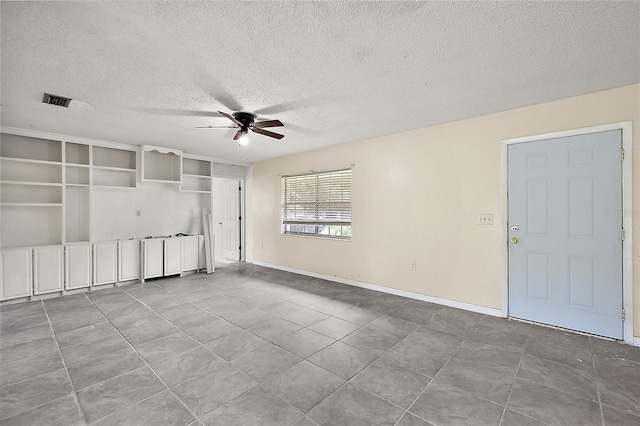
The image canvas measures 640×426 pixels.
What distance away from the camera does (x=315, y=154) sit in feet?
18.0

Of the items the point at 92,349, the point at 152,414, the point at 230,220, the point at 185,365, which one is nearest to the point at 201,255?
the point at 230,220

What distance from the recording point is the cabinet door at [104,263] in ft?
15.2

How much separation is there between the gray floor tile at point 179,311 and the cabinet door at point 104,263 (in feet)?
6.01

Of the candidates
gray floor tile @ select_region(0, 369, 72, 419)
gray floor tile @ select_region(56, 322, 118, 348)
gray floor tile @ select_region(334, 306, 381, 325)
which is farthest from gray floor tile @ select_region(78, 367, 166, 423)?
gray floor tile @ select_region(334, 306, 381, 325)

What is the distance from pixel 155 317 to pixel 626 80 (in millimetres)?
5644

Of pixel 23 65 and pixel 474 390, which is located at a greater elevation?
pixel 23 65

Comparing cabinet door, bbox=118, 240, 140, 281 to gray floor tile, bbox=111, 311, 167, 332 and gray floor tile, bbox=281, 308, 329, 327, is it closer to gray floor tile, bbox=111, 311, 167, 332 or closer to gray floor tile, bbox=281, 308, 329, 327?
gray floor tile, bbox=111, 311, 167, 332

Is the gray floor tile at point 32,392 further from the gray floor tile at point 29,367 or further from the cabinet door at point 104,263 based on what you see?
the cabinet door at point 104,263

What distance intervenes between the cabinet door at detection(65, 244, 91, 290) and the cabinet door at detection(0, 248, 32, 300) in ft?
1.38

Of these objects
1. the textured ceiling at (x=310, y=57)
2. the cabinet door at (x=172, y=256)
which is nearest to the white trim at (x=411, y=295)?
the cabinet door at (x=172, y=256)

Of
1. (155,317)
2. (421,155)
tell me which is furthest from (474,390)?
(155,317)

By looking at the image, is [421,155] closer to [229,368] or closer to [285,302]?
[285,302]

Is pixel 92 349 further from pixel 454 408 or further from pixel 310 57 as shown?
pixel 310 57

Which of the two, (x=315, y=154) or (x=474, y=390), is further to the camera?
(x=315, y=154)
